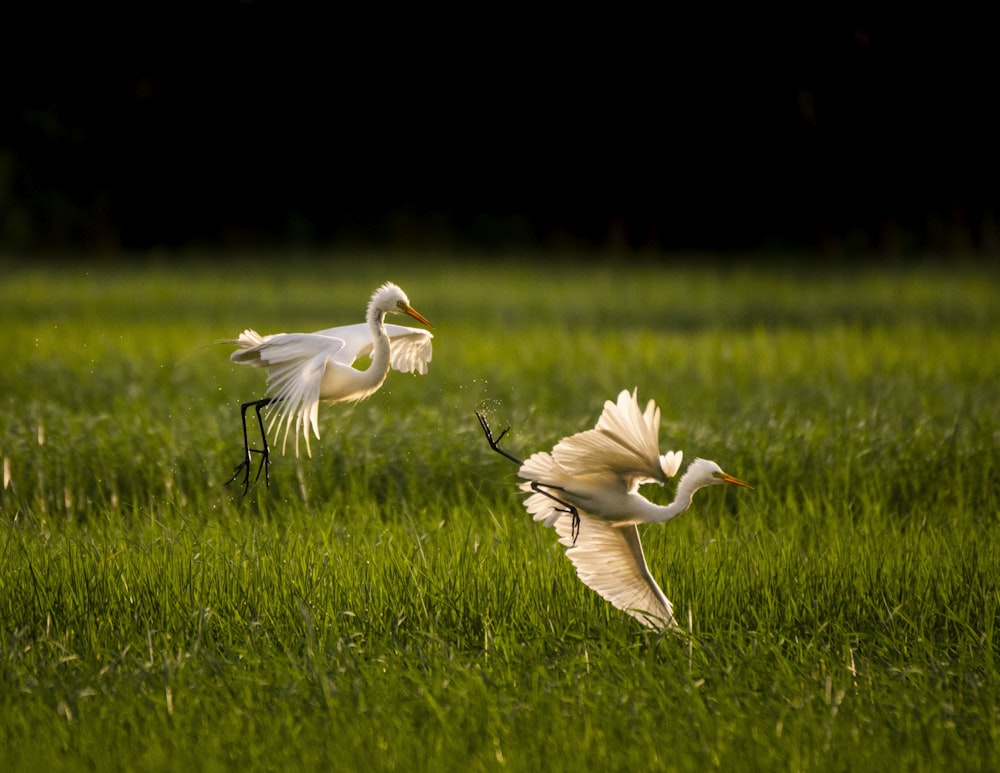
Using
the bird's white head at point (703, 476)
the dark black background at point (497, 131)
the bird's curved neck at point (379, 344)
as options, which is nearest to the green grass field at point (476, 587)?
the bird's white head at point (703, 476)

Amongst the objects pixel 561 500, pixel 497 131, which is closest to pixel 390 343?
pixel 561 500

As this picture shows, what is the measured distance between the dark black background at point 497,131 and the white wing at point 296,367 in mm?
19679

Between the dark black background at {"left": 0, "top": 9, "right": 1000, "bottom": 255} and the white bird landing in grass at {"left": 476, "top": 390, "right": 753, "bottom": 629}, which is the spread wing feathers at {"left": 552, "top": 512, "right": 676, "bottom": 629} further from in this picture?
the dark black background at {"left": 0, "top": 9, "right": 1000, "bottom": 255}

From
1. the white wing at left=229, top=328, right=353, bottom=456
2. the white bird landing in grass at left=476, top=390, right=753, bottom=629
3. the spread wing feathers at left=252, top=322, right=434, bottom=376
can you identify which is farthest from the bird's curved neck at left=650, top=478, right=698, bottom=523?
the white wing at left=229, top=328, right=353, bottom=456

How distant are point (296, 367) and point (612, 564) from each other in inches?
41.9

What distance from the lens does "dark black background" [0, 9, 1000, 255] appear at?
22.7 m

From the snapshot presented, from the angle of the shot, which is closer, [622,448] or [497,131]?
[622,448]

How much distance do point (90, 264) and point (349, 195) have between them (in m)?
7.15

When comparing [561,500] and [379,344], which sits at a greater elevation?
[379,344]

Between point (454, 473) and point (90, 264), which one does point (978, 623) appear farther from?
point (90, 264)

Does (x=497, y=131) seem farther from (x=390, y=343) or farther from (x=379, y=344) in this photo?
(x=379, y=344)

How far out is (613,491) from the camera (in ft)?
11.9

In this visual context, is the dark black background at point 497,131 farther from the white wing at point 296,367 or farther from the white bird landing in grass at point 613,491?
the white wing at point 296,367

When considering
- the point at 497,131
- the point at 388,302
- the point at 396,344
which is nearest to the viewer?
the point at 388,302
